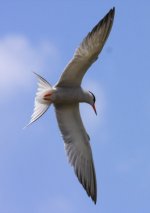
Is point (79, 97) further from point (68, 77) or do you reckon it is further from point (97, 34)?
point (97, 34)

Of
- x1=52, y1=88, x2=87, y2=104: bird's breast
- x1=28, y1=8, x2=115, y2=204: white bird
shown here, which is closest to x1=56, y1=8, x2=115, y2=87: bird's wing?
x1=28, y1=8, x2=115, y2=204: white bird

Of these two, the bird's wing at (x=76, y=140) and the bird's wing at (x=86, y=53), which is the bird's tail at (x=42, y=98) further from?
the bird's wing at (x=76, y=140)

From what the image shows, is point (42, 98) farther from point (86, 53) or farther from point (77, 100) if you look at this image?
point (86, 53)

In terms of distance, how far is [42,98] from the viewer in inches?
522

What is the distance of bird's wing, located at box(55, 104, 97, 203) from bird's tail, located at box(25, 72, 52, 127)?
1.45ft

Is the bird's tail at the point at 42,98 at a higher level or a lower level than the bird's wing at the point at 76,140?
higher

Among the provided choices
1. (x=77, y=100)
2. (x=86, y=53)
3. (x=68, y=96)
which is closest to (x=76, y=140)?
(x=77, y=100)

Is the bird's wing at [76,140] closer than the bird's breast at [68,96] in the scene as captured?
No

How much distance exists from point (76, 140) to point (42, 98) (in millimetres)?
1205

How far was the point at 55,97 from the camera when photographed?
13.2 meters

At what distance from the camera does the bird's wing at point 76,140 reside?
1376 cm

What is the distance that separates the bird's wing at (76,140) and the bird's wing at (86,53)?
2.26 ft

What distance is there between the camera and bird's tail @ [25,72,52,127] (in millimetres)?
13219

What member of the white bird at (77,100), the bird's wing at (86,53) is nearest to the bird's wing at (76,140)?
the white bird at (77,100)
